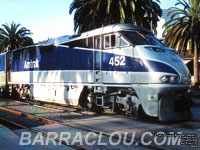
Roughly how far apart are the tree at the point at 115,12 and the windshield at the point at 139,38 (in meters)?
12.2

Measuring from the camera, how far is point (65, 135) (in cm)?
736

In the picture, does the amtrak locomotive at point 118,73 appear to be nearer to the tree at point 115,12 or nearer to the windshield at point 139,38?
the windshield at point 139,38

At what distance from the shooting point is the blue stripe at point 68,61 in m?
9.18

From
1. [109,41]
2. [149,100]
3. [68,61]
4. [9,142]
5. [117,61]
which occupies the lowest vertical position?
[9,142]

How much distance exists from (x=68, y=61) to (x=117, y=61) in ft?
12.3

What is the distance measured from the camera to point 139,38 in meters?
9.65


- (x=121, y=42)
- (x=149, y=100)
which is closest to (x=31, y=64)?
(x=121, y=42)

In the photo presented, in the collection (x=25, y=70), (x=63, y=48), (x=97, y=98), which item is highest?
(x=63, y=48)

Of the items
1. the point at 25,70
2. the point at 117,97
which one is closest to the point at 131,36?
the point at 117,97

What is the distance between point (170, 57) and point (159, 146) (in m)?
3.93

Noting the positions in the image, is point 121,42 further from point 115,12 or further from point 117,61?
point 115,12

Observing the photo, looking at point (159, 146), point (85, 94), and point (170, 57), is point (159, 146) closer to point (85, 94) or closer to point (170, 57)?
point (170, 57)

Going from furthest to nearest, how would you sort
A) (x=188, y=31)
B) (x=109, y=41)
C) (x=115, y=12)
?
(x=188, y=31), (x=115, y=12), (x=109, y=41)

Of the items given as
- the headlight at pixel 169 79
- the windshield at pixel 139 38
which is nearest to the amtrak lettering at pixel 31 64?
the windshield at pixel 139 38
